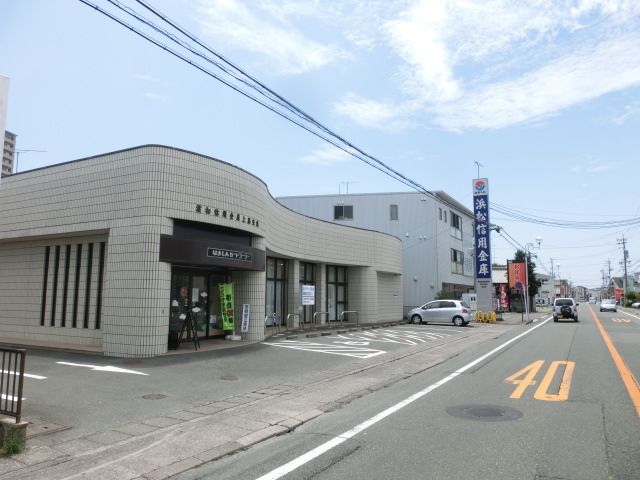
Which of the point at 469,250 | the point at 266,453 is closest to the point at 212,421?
the point at 266,453

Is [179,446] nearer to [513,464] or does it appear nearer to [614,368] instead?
[513,464]

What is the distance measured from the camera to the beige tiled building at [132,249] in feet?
41.0

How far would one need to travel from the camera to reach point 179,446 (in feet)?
18.4

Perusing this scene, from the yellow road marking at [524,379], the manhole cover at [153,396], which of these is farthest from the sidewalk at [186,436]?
the yellow road marking at [524,379]

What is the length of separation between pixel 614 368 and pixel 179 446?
10.5 m

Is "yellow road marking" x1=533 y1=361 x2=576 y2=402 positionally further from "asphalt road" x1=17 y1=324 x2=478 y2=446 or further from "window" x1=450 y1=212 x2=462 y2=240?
"window" x1=450 y1=212 x2=462 y2=240

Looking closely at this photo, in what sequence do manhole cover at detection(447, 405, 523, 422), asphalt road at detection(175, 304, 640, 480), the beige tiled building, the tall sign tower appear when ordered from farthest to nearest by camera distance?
the tall sign tower < the beige tiled building < manhole cover at detection(447, 405, 523, 422) < asphalt road at detection(175, 304, 640, 480)

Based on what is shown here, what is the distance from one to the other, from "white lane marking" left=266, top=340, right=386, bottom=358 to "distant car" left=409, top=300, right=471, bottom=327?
1429 cm

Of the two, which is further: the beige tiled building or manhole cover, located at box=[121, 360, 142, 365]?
the beige tiled building

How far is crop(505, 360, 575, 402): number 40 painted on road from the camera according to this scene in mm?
8109

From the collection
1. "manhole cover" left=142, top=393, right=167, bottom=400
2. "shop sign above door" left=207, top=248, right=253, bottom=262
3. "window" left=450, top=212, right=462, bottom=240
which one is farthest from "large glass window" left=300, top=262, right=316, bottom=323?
"window" left=450, top=212, right=462, bottom=240

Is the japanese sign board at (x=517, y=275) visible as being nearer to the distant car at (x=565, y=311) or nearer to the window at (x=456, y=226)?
the window at (x=456, y=226)

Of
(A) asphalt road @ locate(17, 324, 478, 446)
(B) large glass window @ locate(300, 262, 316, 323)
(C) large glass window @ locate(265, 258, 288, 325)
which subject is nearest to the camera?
(A) asphalt road @ locate(17, 324, 478, 446)

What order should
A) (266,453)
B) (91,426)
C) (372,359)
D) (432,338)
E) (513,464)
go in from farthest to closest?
(432,338), (372,359), (91,426), (266,453), (513,464)
